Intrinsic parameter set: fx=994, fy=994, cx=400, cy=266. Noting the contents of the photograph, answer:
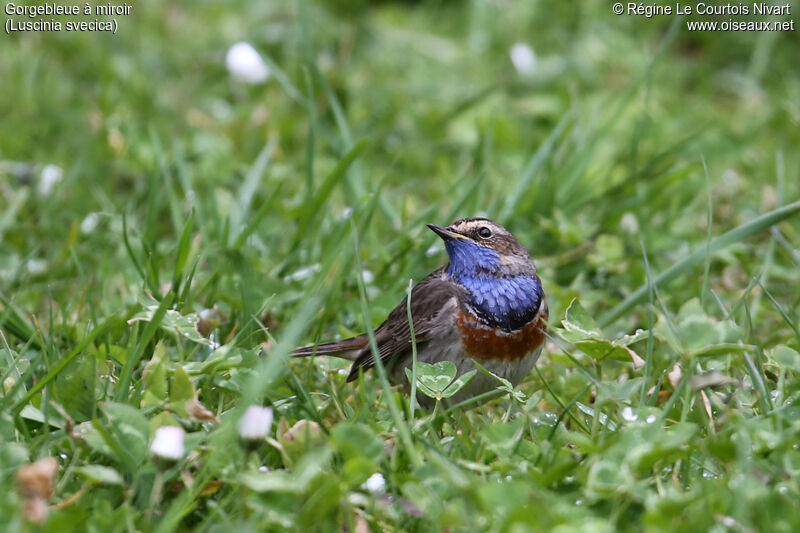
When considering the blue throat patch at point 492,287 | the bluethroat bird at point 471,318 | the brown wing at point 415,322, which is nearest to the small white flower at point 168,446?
the bluethroat bird at point 471,318

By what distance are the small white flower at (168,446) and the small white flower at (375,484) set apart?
0.57m

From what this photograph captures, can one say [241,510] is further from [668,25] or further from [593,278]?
[668,25]

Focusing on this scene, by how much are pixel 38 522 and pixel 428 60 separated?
18.6ft

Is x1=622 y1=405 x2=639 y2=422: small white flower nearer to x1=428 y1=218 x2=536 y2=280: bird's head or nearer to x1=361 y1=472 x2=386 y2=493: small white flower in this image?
x1=361 y1=472 x2=386 y2=493: small white flower

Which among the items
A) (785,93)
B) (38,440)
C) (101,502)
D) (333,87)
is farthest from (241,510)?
(785,93)

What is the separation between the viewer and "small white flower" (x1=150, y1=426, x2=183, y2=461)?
289 centimetres

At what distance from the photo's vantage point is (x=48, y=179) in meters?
5.73

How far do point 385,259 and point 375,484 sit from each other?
2032 millimetres

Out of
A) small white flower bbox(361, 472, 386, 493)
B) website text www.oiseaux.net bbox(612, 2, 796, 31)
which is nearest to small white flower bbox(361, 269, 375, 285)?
small white flower bbox(361, 472, 386, 493)

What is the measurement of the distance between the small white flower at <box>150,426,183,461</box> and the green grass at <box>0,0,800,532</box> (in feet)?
0.26

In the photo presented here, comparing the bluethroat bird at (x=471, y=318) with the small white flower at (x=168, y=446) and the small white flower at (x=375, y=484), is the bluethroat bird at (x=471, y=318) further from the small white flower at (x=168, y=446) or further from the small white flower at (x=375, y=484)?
the small white flower at (x=168, y=446)

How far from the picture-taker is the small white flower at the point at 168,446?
2891 millimetres

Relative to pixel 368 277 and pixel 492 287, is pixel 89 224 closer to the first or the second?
pixel 368 277

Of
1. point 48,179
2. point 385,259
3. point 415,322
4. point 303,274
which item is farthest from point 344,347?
point 48,179
